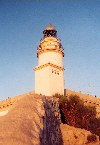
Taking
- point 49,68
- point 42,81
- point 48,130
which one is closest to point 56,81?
point 42,81

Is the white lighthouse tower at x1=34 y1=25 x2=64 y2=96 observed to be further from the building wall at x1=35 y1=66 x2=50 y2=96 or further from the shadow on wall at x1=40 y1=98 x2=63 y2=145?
the shadow on wall at x1=40 y1=98 x2=63 y2=145

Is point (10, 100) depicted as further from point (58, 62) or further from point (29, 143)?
point (29, 143)

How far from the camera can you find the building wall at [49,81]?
25.2 metres

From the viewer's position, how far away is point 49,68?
25641 millimetres

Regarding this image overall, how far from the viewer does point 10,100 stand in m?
A: 27.1

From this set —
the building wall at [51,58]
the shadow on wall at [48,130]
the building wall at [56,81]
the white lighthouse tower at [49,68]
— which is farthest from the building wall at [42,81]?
the shadow on wall at [48,130]

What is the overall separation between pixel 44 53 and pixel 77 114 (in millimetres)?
8981

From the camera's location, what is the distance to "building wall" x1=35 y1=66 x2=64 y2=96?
992 inches

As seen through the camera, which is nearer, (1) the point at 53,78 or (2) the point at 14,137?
(2) the point at 14,137

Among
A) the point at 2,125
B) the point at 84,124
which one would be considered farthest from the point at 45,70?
the point at 2,125

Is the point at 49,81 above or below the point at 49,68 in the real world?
below

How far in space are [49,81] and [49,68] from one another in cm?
131

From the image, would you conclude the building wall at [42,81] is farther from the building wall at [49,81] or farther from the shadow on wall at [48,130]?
the shadow on wall at [48,130]

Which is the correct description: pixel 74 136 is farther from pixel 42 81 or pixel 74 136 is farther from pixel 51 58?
pixel 51 58
